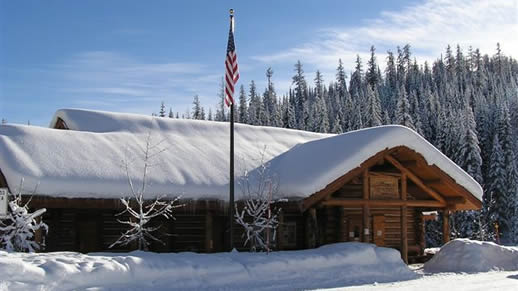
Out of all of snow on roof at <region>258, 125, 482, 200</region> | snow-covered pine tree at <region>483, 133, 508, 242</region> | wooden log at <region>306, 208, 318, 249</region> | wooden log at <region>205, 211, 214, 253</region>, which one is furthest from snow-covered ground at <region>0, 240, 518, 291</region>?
snow-covered pine tree at <region>483, 133, 508, 242</region>

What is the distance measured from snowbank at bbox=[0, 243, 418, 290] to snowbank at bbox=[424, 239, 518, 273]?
254 centimetres

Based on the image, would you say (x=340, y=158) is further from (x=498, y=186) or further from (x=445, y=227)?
(x=498, y=186)

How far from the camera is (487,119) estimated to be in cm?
7556

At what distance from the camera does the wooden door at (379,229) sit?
23.9 meters

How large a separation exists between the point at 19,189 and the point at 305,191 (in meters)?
8.33

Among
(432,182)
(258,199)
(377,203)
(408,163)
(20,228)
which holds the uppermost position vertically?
(408,163)

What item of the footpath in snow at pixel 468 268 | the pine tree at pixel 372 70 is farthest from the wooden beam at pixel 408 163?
the pine tree at pixel 372 70

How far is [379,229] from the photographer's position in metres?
24.0

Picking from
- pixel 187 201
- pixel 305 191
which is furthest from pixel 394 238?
pixel 187 201

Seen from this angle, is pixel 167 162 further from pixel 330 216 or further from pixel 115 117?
pixel 330 216

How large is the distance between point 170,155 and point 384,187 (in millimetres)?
7993

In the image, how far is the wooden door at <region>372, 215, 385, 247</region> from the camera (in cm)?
2389

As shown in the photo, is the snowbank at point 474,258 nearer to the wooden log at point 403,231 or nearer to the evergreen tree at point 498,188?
the wooden log at point 403,231

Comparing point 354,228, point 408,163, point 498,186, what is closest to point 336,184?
point 408,163
